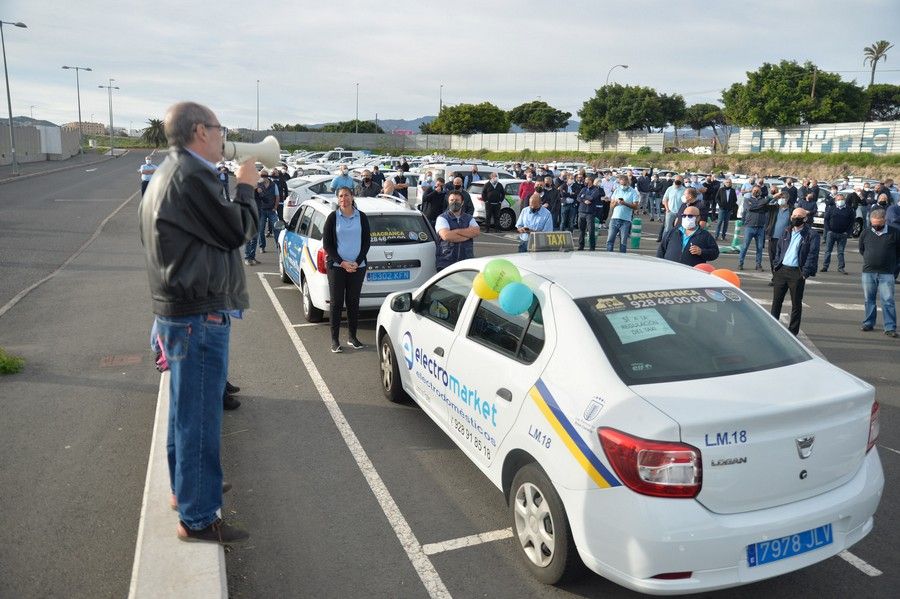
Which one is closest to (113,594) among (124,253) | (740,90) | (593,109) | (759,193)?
(124,253)

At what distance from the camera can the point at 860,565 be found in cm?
380

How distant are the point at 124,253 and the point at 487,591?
1345cm

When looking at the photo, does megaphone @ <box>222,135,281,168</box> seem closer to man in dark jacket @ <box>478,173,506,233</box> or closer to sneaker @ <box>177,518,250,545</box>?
sneaker @ <box>177,518,250,545</box>

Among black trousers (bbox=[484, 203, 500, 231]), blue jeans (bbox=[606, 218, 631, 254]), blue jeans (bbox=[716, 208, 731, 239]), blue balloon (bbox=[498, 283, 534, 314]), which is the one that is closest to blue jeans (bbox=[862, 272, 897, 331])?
blue jeans (bbox=[606, 218, 631, 254])

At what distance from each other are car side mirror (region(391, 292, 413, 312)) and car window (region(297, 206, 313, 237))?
165 inches

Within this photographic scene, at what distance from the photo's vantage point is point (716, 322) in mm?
3830

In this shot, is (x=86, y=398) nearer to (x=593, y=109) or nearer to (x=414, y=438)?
(x=414, y=438)

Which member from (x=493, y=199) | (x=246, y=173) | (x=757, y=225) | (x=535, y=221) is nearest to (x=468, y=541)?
(x=246, y=173)

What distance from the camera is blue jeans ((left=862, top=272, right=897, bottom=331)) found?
9391 millimetres

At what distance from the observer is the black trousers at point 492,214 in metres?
20.5

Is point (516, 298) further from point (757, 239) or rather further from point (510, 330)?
point (757, 239)

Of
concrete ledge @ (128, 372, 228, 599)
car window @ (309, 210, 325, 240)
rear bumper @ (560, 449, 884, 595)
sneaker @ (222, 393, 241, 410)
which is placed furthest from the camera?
car window @ (309, 210, 325, 240)

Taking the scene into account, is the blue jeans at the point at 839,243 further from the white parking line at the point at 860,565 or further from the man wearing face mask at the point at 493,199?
the white parking line at the point at 860,565

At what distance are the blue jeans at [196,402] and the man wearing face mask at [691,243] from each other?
6746 millimetres
